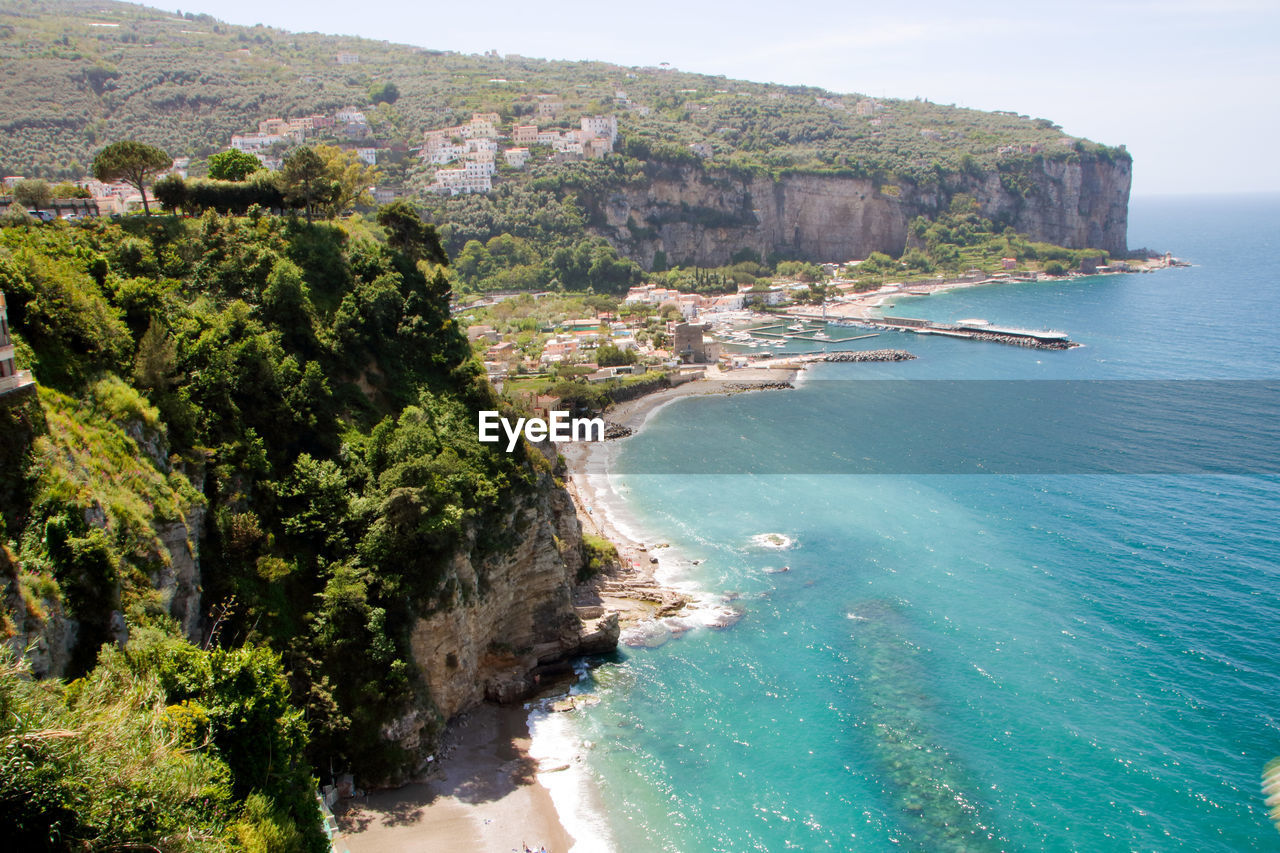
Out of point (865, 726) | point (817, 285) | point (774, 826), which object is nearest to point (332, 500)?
point (774, 826)

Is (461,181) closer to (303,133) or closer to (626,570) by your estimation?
(303,133)

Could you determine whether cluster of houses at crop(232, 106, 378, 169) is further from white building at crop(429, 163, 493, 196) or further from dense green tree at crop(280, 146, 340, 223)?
dense green tree at crop(280, 146, 340, 223)

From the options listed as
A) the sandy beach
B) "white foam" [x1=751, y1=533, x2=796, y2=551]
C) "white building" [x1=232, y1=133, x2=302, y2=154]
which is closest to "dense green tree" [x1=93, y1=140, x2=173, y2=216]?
the sandy beach

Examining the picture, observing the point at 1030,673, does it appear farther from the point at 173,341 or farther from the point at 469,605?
the point at 173,341

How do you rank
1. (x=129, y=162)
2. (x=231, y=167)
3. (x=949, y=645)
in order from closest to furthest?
(x=949, y=645) < (x=129, y=162) < (x=231, y=167)

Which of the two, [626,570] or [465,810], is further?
[626,570]

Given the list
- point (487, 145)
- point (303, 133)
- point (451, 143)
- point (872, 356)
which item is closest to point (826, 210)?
point (487, 145)

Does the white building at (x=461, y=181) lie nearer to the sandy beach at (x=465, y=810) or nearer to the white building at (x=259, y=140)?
the white building at (x=259, y=140)
